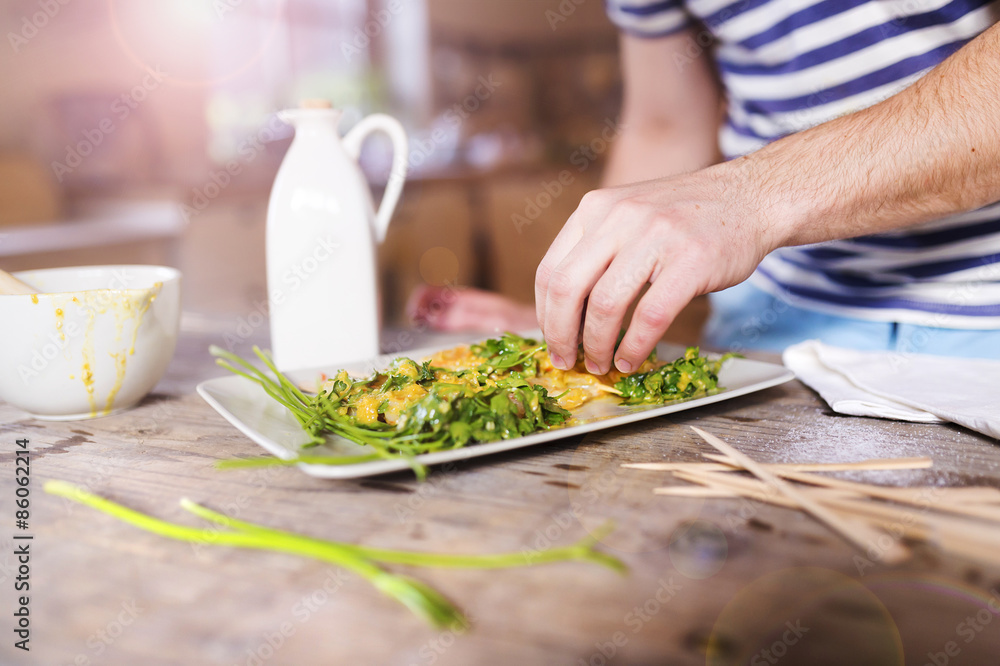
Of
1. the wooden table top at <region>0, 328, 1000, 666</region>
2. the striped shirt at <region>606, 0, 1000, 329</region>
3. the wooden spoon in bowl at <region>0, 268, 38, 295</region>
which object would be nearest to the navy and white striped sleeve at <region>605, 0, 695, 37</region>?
the striped shirt at <region>606, 0, 1000, 329</region>

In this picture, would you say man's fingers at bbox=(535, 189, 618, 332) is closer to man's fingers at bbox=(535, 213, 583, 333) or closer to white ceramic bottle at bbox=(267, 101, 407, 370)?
man's fingers at bbox=(535, 213, 583, 333)

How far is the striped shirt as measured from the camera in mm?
1144

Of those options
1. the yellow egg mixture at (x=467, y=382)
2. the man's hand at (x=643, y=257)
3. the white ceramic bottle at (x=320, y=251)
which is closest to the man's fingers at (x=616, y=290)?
the man's hand at (x=643, y=257)

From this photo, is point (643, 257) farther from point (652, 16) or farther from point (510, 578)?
point (652, 16)

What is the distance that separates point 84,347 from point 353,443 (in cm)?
39

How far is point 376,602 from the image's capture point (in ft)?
1.56

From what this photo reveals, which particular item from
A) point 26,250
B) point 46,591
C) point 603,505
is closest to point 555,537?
point 603,505

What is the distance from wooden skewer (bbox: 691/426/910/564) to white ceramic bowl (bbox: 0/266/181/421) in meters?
0.75

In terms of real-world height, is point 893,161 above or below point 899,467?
above

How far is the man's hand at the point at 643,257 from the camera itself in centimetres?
79

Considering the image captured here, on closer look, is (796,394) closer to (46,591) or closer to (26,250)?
(46,591)

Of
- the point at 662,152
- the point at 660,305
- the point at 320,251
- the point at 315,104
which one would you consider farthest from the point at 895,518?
the point at 662,152

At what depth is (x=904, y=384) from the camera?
90cm

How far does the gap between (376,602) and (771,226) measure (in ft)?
2.15
